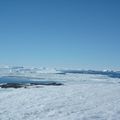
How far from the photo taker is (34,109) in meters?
13.0

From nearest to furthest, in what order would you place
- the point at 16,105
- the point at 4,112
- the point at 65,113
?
the point at 65,113 → the point at 4,112 → the point at 16,105

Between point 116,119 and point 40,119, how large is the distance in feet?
10.4

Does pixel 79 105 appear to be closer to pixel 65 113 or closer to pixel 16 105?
pixel 65 113

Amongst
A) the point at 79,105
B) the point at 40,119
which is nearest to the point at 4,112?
the point at 40,119

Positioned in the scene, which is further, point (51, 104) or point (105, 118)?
point (51, 104)

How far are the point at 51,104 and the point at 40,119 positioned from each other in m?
3.28

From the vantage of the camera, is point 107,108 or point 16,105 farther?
point 16,105

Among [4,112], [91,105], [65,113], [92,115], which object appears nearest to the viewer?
[92,115]

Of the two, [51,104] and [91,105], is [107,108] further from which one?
[51,104]

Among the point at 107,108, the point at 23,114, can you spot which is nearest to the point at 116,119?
the point at 107,108

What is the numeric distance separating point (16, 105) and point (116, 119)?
6.31 metres

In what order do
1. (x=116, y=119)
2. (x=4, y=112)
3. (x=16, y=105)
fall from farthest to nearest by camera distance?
1. (x=16, y=105)
2. (x=4, y=112)
3. (x=116, y=119)

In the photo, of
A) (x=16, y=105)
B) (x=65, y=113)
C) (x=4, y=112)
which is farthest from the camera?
(x=16, y=105)

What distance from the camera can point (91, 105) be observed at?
13648 mm
